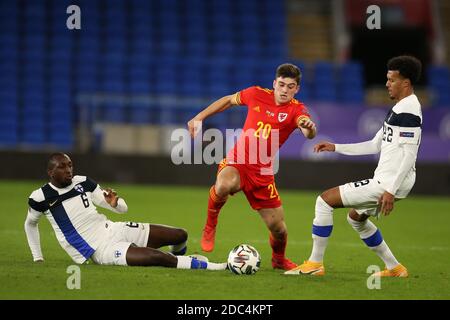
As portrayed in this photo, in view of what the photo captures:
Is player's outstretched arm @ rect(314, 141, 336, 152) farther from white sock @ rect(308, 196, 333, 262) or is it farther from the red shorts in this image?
the red shorts

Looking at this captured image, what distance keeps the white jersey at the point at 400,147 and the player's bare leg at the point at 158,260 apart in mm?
1766

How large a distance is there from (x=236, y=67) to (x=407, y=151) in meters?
14.4

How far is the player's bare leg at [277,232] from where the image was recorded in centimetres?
794

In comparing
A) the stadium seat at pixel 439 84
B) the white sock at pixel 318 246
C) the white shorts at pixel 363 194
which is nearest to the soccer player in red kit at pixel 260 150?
the white sock at pixel 318 246

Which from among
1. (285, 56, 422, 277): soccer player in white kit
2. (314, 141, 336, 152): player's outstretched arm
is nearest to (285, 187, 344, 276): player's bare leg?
(285, 56, 422, 277): soccer player in white kit

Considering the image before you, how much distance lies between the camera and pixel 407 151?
7176mm

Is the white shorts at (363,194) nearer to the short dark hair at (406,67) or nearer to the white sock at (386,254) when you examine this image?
the white sock at (386,254)

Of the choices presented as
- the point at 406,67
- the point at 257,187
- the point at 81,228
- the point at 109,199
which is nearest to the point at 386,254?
the point at 257,187

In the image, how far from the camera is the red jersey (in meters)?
7.85

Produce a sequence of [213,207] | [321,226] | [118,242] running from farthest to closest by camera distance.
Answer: [213,207], [118,242], [321,226]

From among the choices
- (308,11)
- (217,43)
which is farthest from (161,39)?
(308,11)

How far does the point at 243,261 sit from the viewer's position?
7.42 metres

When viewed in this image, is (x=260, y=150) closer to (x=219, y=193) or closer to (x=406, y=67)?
(x=219, y=193)

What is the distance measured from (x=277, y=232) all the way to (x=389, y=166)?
135 centimetres
